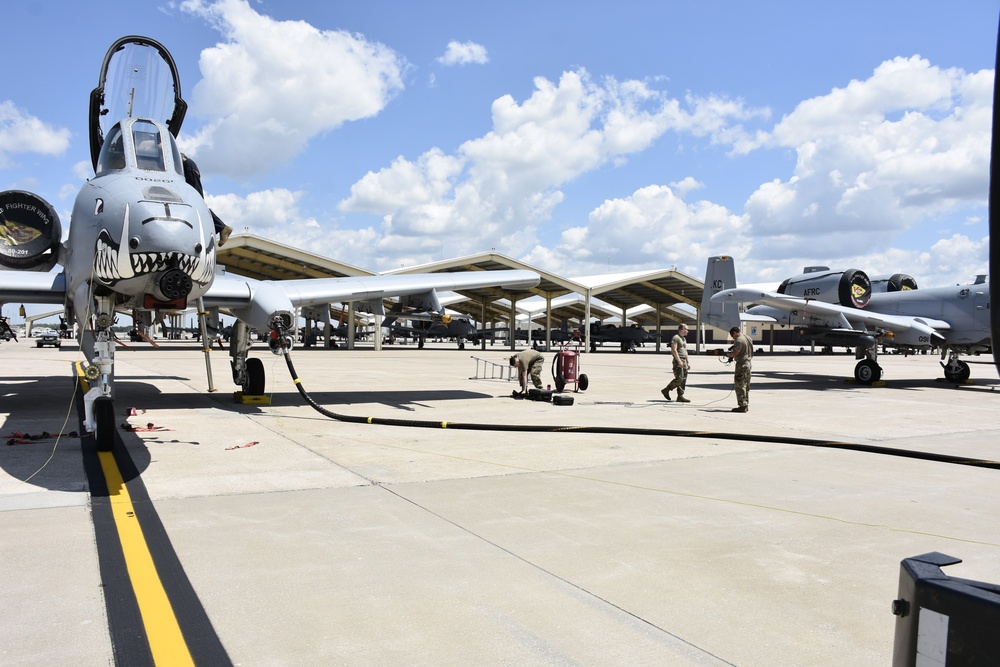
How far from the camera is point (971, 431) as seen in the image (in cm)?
1082

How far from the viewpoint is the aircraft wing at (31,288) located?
426 inches

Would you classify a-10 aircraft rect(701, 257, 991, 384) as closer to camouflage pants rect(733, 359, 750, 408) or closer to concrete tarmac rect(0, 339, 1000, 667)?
camouflage pants rect(733, 359, 750, 408)

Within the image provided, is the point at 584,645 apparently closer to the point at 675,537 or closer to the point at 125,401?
the point at 675,537

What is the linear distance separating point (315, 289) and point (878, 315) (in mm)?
16418

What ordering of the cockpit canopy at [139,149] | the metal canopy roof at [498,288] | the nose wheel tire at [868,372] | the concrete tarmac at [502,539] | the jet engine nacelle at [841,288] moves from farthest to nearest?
1. the metal canopy roof at [498,288]
2. the jet engine nacelle at [841,288]
3. the nose wheel tire at [868,372]
4. the cockpit canopy at [139,149]
5. the concrete tarmac at [502,539]

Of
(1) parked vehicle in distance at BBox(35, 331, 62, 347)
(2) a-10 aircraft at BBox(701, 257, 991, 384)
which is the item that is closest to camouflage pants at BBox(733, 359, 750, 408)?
(2) a-10 aircraft at BBox(701, 257, 991, 384)

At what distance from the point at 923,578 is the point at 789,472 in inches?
248

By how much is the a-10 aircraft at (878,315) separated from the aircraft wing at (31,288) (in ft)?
52.8

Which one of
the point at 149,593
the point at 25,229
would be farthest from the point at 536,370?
the point at 149,593

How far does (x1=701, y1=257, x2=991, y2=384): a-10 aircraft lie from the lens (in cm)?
1972

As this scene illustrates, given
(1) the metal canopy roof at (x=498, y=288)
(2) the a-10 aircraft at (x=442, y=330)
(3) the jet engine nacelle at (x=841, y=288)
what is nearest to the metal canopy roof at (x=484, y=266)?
(1) the metal canopy roof at (x=498, y=288)

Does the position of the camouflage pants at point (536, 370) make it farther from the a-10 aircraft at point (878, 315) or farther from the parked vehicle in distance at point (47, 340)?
the parked vehicle in distance at point (47, 340)

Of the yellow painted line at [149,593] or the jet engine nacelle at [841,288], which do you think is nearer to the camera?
the yellow painted line at [149,593]

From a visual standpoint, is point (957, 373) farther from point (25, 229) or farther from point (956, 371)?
point (25, 229)
